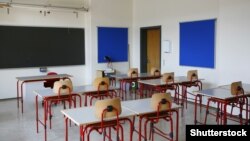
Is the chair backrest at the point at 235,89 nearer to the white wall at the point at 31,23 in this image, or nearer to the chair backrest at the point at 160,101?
Answer: the chair backrest at the point at 160,101

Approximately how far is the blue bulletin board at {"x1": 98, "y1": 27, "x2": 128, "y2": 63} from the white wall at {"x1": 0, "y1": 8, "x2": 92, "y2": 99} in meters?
0.48

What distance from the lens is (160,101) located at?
140 inches

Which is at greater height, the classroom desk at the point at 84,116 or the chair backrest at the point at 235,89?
the chair backrest at the point at 235,89

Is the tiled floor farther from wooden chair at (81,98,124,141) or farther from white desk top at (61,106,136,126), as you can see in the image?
wooden chair at (81,98,124,141)

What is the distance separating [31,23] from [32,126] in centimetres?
374

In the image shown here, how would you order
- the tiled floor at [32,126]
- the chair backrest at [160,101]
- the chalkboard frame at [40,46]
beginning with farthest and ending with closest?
the chalkboard frame at [40,46], the tiled floor at [32,126], the chair backrest at [160,101]

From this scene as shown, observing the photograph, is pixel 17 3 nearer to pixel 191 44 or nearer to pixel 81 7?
pixel 81 7

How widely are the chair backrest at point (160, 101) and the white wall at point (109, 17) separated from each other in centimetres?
545

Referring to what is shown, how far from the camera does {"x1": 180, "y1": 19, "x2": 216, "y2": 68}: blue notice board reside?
6480 mm

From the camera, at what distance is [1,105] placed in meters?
6.99

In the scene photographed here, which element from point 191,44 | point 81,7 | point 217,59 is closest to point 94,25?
point 81,7

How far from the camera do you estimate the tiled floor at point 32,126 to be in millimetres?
4551

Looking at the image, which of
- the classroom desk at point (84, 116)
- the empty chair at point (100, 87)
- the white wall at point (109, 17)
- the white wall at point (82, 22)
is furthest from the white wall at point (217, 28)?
the classroom desk at point (84, 116)

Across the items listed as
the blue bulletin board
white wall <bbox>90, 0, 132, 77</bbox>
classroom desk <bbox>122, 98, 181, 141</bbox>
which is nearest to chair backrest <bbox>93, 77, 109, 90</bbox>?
classroom desk <bbox>122, 98, 181, 141</bbox>
